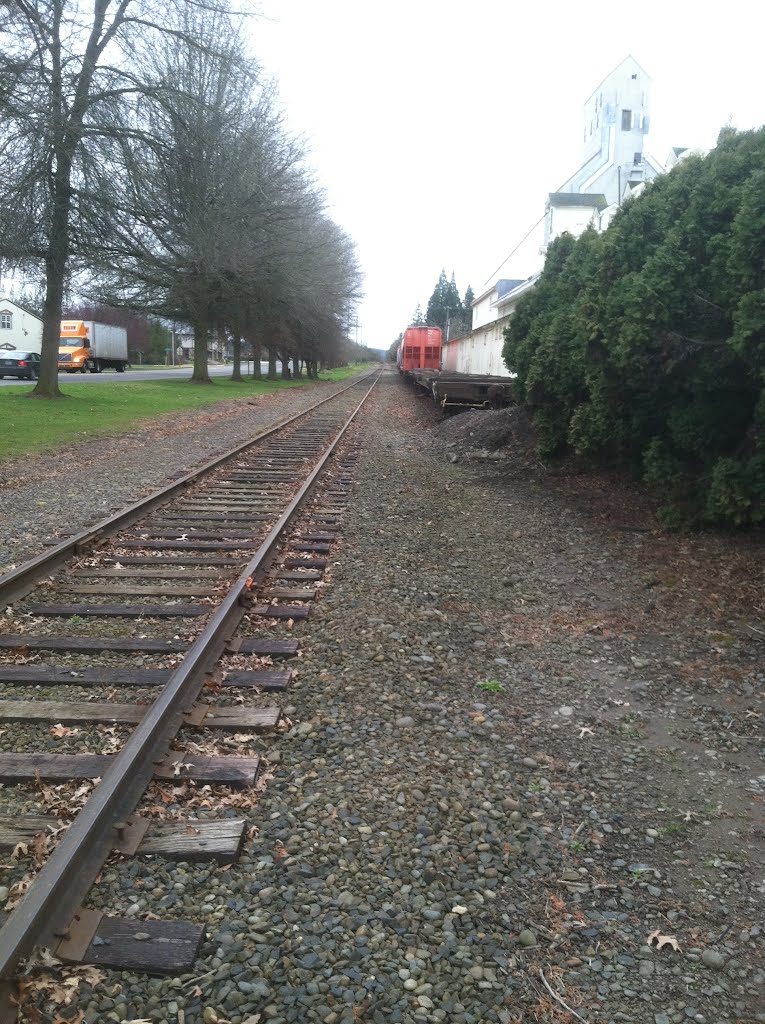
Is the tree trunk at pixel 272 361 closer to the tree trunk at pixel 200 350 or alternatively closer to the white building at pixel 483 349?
the tree trunk at pixel 200 350

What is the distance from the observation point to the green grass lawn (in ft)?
50.0

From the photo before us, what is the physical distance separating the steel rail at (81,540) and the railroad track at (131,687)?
0.02m

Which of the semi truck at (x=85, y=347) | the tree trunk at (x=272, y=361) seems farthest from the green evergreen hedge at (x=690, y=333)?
the semi truck at (x=85, y=347)

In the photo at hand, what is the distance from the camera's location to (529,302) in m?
13.5

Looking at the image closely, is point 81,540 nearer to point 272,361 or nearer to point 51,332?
point 51,332

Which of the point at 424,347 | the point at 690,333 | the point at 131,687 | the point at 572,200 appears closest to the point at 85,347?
the point at 424,347

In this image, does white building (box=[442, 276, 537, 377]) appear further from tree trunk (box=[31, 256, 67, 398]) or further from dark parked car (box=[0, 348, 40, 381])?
dark parked car (box=[0, 348, 40, 381])

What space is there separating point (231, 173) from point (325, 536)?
19.1 metres

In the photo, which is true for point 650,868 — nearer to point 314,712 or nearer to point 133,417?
point 314,712

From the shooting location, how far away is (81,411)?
20719 millimetres

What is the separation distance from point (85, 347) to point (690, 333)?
1998 inches

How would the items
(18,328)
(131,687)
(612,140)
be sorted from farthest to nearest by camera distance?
(18,328)
(612,140)
(131,687)

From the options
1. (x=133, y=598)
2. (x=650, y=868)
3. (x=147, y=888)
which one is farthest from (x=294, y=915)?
(x=133, y=598)

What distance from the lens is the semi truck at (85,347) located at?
51294mm
